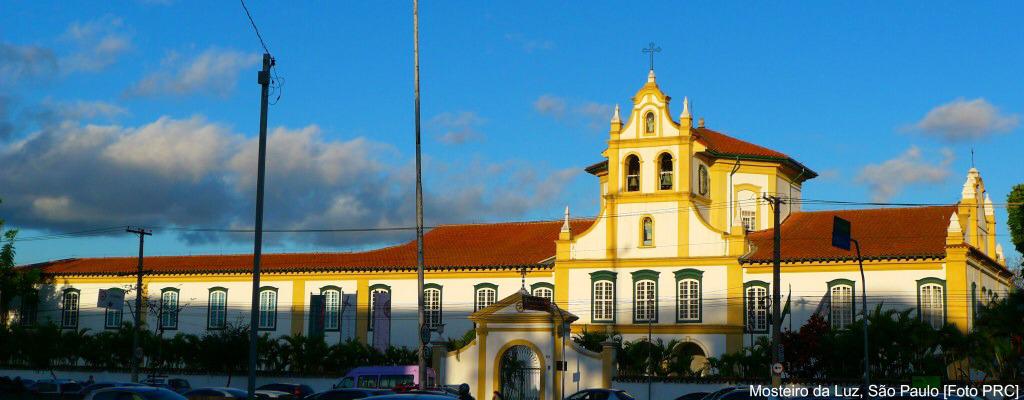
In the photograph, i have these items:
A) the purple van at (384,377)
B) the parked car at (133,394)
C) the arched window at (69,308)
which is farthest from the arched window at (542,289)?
the parked car at (133,394)

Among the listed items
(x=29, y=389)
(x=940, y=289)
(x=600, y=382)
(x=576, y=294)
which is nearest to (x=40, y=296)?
(x=29, y=389)

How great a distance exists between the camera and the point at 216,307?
6588 centimetres

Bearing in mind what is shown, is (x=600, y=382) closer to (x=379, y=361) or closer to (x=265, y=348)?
(x=379, y=361)

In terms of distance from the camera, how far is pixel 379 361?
181ft

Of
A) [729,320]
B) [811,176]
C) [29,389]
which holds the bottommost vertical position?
[29,389]

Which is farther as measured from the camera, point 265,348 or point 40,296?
point 40,296

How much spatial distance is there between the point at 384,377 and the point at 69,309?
3238 cm

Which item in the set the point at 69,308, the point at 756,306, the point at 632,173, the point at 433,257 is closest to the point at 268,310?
the point at 433,257

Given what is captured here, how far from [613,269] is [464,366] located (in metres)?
12.1

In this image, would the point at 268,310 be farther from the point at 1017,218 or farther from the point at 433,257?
the point at 1017,218

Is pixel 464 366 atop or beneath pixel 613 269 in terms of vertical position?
beneath

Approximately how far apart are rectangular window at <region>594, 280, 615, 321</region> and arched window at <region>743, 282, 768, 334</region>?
6.20 m

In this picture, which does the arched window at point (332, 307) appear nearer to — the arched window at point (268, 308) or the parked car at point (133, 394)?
the arched window at point (268, 308)

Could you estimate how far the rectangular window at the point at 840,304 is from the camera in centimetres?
5219
